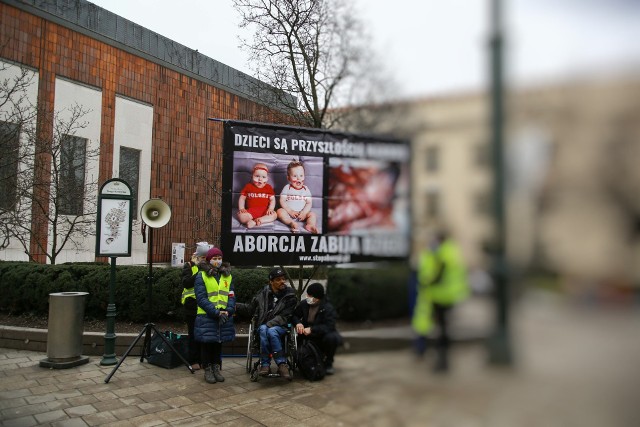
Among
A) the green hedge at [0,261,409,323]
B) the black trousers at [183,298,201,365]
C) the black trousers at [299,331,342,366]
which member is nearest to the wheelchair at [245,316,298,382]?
the black trousers at [183,298,201,365]

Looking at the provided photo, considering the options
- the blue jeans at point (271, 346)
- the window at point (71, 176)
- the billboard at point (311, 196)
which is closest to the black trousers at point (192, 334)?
the blue jeans at point (271, 346)

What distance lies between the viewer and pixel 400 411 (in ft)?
2.02

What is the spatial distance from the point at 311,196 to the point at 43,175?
28.4 feet

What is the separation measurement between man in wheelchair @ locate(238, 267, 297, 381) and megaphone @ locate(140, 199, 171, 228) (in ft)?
5.27

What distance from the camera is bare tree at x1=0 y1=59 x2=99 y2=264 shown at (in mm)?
6566

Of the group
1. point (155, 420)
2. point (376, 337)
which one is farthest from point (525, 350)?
point (155, 420)

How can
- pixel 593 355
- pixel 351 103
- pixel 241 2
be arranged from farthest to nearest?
1. pixel 241 2
2. pixel 351 103
3. pixel 593 355

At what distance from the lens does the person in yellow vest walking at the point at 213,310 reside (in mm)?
4824

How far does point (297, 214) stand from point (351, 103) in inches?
85.8

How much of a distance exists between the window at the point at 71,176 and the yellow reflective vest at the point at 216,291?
6.19 meters

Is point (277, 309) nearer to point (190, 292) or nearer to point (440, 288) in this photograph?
point (190, 292)

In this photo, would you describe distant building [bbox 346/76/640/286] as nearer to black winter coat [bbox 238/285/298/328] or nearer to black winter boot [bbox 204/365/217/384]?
black winter coat [bbox 238/285/298/328]

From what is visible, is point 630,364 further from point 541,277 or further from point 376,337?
point 376,337

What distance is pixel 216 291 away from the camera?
4.92m
